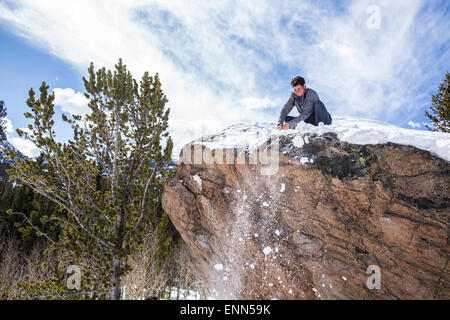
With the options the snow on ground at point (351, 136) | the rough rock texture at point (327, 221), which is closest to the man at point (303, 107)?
the snow on ground at point (351, 136)

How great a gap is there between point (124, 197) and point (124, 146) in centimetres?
113

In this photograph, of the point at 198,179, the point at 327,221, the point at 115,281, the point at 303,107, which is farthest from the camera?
the point at 115,281

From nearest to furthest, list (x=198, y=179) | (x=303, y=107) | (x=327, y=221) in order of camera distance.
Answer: (x=327, y=221) → (x=303, y=107) → (x=198, y=179)

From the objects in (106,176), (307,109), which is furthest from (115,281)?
(307,109)

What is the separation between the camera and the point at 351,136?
282 centimetres

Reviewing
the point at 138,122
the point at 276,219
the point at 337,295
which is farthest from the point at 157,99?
the point at 337,295

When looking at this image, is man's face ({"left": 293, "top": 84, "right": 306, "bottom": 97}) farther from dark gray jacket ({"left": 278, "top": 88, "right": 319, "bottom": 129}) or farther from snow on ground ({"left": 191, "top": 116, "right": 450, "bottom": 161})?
snow on ground ({"left": 191, "top": 116, "right": 450, "bottom": 161})

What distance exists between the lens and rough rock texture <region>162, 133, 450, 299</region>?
2400 mm

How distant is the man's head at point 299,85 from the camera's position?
12.1 ft

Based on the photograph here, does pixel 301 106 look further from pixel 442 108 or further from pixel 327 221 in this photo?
pixel 442 108

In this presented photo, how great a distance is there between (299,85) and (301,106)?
0.34 meters

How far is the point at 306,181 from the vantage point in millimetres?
2896

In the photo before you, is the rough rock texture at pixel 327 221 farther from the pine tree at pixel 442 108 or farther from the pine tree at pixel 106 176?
the pine tree at pixel 442 108
